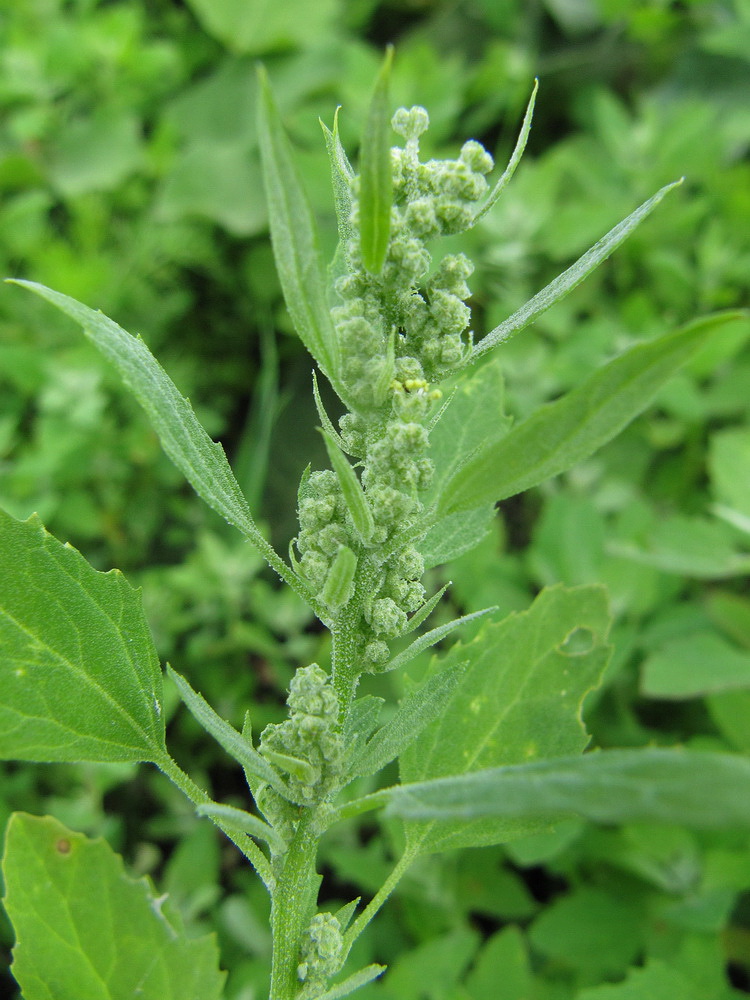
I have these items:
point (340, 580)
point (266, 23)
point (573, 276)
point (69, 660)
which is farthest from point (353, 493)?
point (266, 23)

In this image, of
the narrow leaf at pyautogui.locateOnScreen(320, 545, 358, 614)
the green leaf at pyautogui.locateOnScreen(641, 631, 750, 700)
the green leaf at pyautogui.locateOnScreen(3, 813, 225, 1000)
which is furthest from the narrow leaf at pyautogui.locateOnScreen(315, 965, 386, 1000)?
the green leaf at pyautogui.locateOnScreen(641, 631, 750, 700)

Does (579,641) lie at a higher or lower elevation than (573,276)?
lower

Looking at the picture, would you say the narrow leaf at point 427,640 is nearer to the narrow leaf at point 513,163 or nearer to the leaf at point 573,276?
the leaf at point 573,276

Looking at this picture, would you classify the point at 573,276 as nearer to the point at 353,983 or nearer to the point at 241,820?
the point at 241,820

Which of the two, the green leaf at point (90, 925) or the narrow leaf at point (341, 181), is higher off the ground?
the narrow leaf at point (341, 181)

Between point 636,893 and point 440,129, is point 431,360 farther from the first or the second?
point 440,129

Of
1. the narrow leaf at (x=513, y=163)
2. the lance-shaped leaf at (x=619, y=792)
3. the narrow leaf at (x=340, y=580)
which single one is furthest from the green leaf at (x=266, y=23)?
the lance-shaped leaf at (x=619, y=792)

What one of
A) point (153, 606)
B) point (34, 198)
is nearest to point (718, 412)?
point (153, 606)
